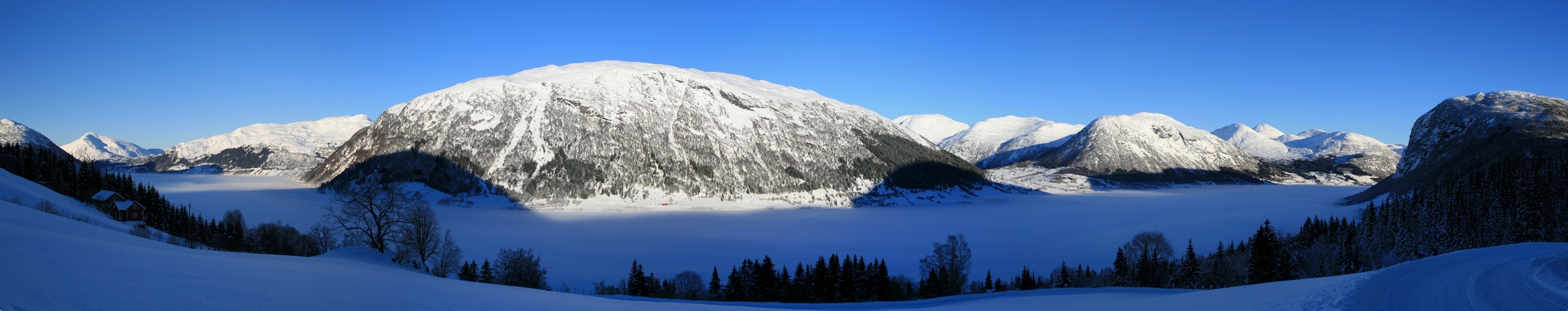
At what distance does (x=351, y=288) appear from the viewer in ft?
37.7

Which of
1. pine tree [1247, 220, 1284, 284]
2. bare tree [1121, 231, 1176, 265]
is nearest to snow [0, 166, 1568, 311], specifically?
pine tree [1247, 220, 1284, 284]

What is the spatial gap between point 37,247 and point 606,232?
243 feet

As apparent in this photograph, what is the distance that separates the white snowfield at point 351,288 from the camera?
812cm

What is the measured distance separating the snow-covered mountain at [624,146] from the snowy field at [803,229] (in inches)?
486

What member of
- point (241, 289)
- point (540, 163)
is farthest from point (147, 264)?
point (540, 163)

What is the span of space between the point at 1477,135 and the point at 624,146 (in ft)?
454

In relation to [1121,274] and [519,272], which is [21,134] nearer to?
[519,272]

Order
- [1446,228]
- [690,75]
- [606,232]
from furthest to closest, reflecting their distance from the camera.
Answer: [690,75]
[606,232]
[1446,228]

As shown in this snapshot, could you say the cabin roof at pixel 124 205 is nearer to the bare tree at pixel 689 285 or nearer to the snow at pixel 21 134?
the bare tree at pixel 689 285

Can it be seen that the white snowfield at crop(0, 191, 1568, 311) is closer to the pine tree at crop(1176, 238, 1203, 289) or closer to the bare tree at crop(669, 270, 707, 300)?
the pine tree at crop(1176, 238, 1203, 289)

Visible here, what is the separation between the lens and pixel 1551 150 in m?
59.7

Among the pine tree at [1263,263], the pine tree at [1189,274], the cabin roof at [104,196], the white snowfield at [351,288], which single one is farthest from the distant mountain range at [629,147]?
the white snowfield at [351,288]

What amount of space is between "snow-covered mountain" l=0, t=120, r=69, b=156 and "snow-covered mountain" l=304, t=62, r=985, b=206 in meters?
49.2

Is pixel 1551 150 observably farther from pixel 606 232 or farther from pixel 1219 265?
pixel 606 232
